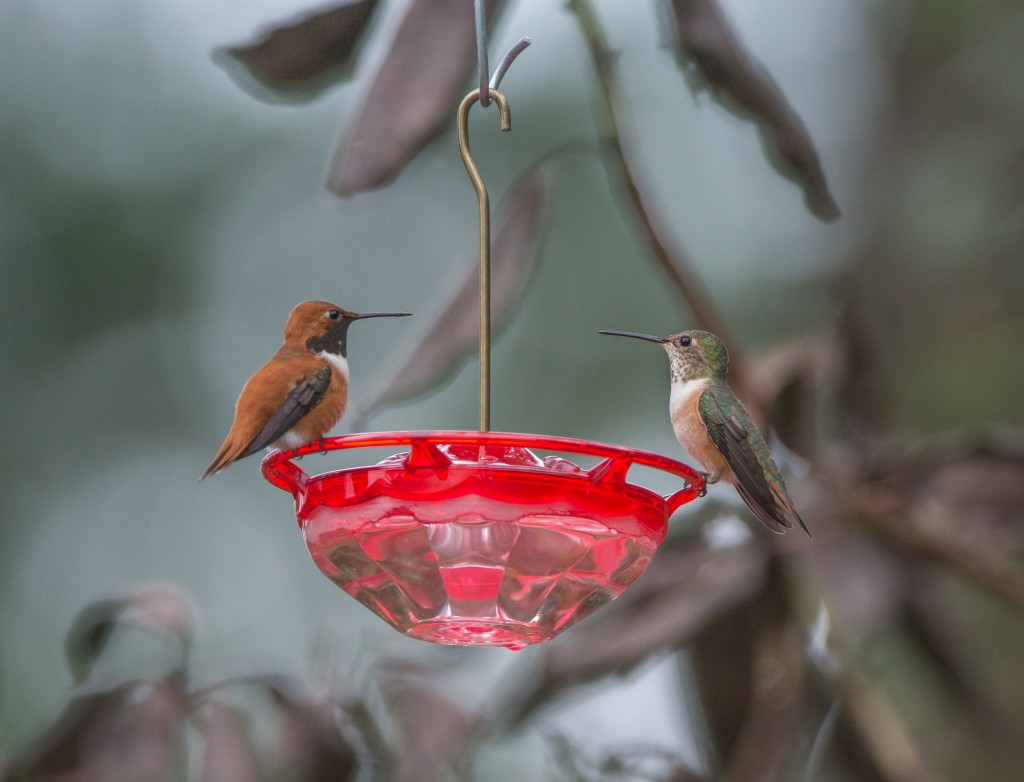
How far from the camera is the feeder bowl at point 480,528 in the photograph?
7.03 ft

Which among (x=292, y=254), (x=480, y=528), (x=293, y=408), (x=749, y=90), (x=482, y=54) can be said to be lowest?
(x=292, y=254)

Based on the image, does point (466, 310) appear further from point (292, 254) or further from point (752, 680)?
point (292, 254)

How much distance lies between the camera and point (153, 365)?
11.8 m

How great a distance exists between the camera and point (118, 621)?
9.10ft

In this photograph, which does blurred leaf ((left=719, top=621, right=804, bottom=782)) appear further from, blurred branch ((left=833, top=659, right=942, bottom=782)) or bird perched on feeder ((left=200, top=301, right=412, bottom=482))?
bird perched on feeder ((left=200, top=301, right=412, bottom=482))

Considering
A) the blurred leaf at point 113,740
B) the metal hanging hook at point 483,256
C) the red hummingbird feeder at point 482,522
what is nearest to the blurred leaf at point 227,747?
the blurred leaf at point 113,740

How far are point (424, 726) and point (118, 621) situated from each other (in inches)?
30.8

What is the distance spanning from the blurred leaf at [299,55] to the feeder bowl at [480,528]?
0.65 meters

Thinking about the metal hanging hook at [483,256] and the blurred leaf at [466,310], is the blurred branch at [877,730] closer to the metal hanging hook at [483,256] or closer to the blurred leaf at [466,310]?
the blurred leaf at [466,310]

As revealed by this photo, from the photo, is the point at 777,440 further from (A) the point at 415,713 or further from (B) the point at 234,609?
(B) the point at 234,609

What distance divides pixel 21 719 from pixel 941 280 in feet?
23.0

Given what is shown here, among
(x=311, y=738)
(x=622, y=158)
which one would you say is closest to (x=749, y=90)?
(x=622, y=158)

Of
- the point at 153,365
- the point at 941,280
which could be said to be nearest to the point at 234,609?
the point at 153,365

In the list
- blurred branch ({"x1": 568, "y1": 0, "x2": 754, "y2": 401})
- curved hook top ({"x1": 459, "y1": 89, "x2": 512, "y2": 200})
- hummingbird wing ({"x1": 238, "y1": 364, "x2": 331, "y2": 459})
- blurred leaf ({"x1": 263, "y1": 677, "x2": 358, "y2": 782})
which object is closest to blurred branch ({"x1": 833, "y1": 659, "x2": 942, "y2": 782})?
blurred branch ({"x1": 568, "y1": 0, "x2": 754, "y2": 401})
